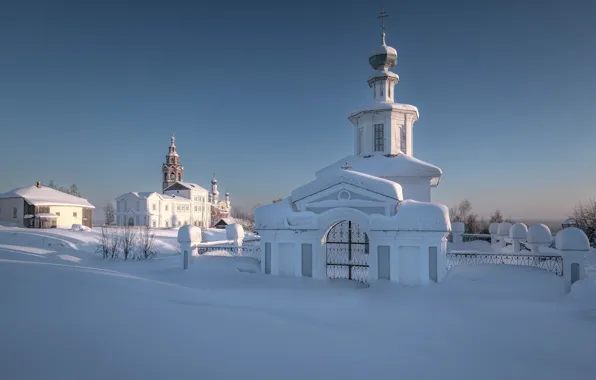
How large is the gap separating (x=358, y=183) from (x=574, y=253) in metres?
7.59

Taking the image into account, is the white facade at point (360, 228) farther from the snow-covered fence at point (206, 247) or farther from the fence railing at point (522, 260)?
the snow-covered fence at point (206, 247)

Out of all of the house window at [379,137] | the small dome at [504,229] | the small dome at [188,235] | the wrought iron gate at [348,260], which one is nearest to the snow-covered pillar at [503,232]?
the small dome at [504,229]

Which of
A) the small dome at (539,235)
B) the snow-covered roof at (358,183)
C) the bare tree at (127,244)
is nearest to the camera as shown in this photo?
the snow-covered roof at (358,183)

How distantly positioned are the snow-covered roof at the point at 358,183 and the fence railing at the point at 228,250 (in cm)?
455

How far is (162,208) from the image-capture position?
5984cm

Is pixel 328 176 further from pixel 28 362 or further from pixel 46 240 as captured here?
pixel 46 240

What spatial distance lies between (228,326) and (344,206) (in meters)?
7.30

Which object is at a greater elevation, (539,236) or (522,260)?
(539,236)

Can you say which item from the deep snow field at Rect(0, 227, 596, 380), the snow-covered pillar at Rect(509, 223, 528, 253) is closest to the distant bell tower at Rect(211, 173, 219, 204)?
the snow-covered pillar at Rect(509, 223, 528, 253)

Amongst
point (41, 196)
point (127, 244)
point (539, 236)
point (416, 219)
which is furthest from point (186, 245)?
point (41, 196)

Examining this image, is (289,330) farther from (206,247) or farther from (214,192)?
(214,192)

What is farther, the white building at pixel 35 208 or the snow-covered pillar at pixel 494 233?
the white building at pixel 35 208

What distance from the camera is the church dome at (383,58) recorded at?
20094mm

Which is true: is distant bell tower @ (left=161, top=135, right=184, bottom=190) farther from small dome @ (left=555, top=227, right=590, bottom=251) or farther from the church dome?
small dome @ (left=555, top=227, right=590, bottom=251)
